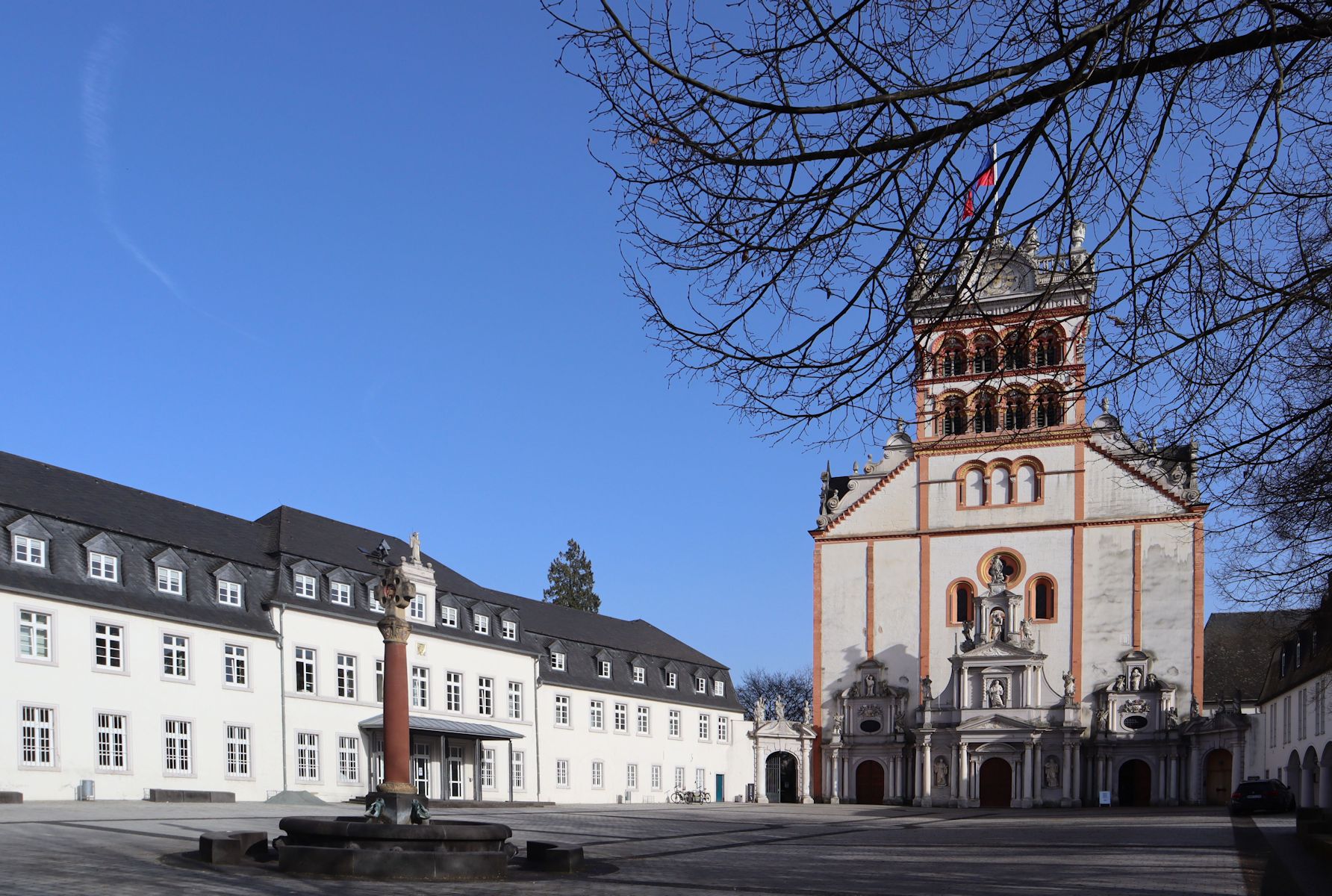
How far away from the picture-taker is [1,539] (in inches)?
1342

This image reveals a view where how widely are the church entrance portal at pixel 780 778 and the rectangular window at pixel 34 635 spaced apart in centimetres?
3175

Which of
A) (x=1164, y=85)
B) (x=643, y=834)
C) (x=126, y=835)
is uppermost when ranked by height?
(x=1164, y=85)

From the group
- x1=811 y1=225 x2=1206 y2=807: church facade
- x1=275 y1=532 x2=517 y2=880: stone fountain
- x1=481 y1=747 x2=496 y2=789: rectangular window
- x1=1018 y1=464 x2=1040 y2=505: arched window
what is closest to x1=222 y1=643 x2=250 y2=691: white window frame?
x1=481 y1=747 x2=496 y2=789: rectangular window

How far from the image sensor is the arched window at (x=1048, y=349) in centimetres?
768

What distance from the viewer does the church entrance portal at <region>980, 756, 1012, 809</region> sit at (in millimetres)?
51031

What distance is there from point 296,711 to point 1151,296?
38223 mm

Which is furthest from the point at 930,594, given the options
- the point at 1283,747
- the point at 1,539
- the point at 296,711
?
the point at 1,539

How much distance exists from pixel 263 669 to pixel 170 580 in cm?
409

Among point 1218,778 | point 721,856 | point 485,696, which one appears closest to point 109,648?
point 485,696

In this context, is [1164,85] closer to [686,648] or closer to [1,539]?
[1,539]

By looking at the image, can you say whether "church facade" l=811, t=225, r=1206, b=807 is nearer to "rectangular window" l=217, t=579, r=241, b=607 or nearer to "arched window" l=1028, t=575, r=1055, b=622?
"arched window" l=1028, t=575, r=1055, b=622

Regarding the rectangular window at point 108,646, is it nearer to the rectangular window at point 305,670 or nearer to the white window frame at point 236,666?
the white window frame at point 236,666

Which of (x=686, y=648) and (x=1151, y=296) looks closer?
(x=1151, y=296)

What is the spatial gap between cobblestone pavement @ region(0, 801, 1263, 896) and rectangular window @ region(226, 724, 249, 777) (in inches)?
229
